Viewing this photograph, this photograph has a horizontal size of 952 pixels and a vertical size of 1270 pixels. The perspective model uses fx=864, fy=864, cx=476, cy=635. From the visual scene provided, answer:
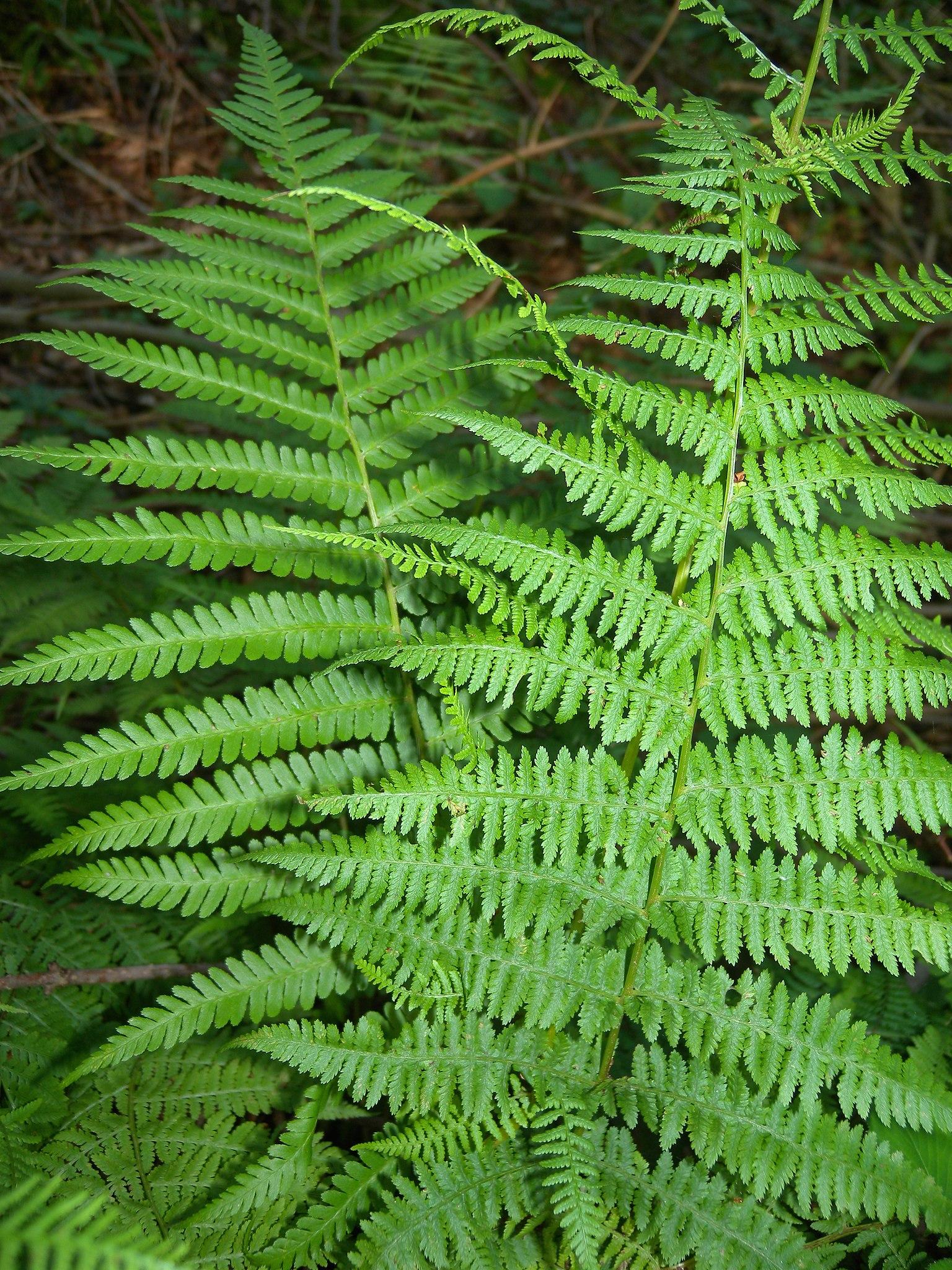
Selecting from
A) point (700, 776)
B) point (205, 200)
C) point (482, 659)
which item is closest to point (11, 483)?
point (482, 659)

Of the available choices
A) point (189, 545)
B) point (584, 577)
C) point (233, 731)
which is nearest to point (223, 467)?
point (189, 545)

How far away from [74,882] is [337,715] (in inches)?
22.7

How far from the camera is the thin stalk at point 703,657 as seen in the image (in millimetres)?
1424

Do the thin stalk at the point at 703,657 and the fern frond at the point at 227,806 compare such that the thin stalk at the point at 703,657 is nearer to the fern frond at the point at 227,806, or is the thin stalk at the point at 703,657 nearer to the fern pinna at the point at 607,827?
the fern pinna at the point at 607,827

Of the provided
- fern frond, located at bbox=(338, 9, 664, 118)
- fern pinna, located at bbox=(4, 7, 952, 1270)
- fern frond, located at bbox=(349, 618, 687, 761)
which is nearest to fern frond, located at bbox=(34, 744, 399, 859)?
fern pinna, located at bbox=(4, 7, 952, 1270)

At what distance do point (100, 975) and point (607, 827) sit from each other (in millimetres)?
1259

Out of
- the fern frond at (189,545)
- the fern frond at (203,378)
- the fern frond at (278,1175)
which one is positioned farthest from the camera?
the fern frond at (203,378)

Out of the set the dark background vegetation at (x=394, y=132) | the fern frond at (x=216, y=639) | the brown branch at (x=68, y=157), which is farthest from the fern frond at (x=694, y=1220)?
the brown branch at (x=68, y=157)

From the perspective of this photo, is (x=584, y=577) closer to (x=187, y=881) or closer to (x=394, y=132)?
(x=187, y=881)

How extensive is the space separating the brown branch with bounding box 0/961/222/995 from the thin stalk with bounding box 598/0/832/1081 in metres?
0.95

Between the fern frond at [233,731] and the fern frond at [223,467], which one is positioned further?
the fern frond at [223,467]

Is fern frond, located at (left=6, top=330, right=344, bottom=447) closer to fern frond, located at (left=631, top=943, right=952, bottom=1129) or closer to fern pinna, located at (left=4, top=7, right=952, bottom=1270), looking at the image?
fern pinna, located at (left=4, top=7, right=952, bottom=1270)

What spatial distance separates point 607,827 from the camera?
142 cm

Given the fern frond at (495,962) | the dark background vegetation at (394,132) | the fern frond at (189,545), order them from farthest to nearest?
the dark background vegetation at (394,132)
the fern frond at (189,545)
the fern frond at (495,962)
